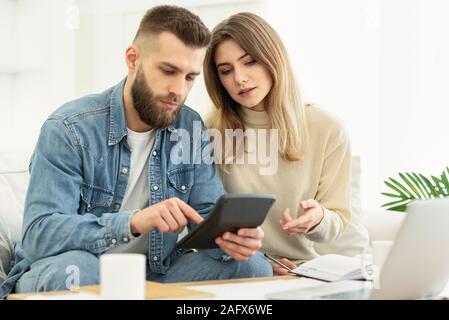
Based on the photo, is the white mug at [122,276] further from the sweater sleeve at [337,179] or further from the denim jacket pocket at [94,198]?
the sweater sleeve at [337,179]

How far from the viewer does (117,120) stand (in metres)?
1.96

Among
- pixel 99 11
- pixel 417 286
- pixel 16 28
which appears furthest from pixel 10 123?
pixel 417 286

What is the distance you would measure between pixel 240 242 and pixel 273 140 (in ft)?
2.02

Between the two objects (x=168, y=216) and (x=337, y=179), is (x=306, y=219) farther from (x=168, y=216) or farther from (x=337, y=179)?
(x=168, y=216)

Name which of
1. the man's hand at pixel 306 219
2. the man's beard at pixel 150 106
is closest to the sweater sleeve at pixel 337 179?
the man's hand at pixel 306 219

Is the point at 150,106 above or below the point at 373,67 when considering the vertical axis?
below

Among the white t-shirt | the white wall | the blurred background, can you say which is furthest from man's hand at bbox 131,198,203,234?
the white wall

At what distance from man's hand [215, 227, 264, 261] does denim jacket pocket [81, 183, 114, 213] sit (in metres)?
0.39

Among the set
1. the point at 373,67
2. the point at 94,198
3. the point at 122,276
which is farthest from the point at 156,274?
the point at 373,67

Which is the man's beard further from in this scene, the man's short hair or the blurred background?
the blurred background

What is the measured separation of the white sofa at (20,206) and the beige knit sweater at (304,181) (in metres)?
0.20

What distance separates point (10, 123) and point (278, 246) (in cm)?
251

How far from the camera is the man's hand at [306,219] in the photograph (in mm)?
1928

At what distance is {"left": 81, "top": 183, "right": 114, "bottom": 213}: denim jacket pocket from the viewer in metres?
1.89
